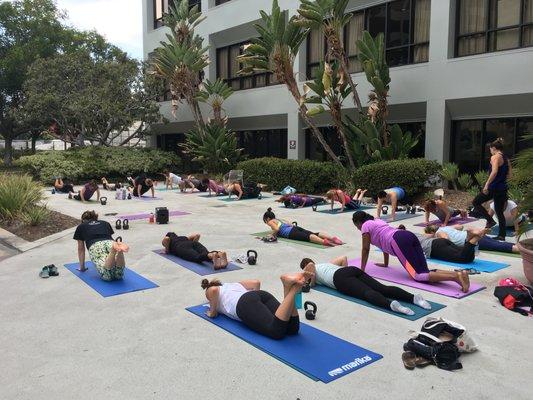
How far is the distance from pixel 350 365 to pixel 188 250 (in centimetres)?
425

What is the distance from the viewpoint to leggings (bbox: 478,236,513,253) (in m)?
8.23

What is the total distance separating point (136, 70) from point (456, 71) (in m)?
16.2

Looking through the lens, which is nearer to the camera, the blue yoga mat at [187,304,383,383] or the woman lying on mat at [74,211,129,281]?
the blue yoga mat at [187,304,383,383]

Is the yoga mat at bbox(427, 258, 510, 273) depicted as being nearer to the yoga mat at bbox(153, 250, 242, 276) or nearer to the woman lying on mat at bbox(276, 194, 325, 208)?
the yoga mat at bbox(153, 250, 242, 276)

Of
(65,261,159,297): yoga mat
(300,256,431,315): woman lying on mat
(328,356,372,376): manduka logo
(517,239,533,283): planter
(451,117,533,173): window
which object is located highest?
(451,117,533,173): window

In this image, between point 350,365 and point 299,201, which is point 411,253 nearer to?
point 350,365

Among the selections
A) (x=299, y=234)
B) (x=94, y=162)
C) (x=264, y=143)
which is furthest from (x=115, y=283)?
(x=264, y=143)

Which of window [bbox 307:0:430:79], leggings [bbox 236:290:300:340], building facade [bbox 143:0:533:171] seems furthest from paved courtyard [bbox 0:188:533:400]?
window [bbox 307:0:430:79]

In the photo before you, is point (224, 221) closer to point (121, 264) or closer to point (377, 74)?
point (121, 264)

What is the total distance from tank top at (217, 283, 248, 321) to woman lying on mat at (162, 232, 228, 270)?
6.66 ft

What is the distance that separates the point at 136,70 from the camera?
25.2 metres

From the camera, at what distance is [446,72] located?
50.8 feet

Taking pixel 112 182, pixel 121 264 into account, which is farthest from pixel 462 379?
pixel 112 182

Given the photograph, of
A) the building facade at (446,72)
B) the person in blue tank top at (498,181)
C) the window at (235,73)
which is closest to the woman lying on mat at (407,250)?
the person in blue tank top at (498,181)
